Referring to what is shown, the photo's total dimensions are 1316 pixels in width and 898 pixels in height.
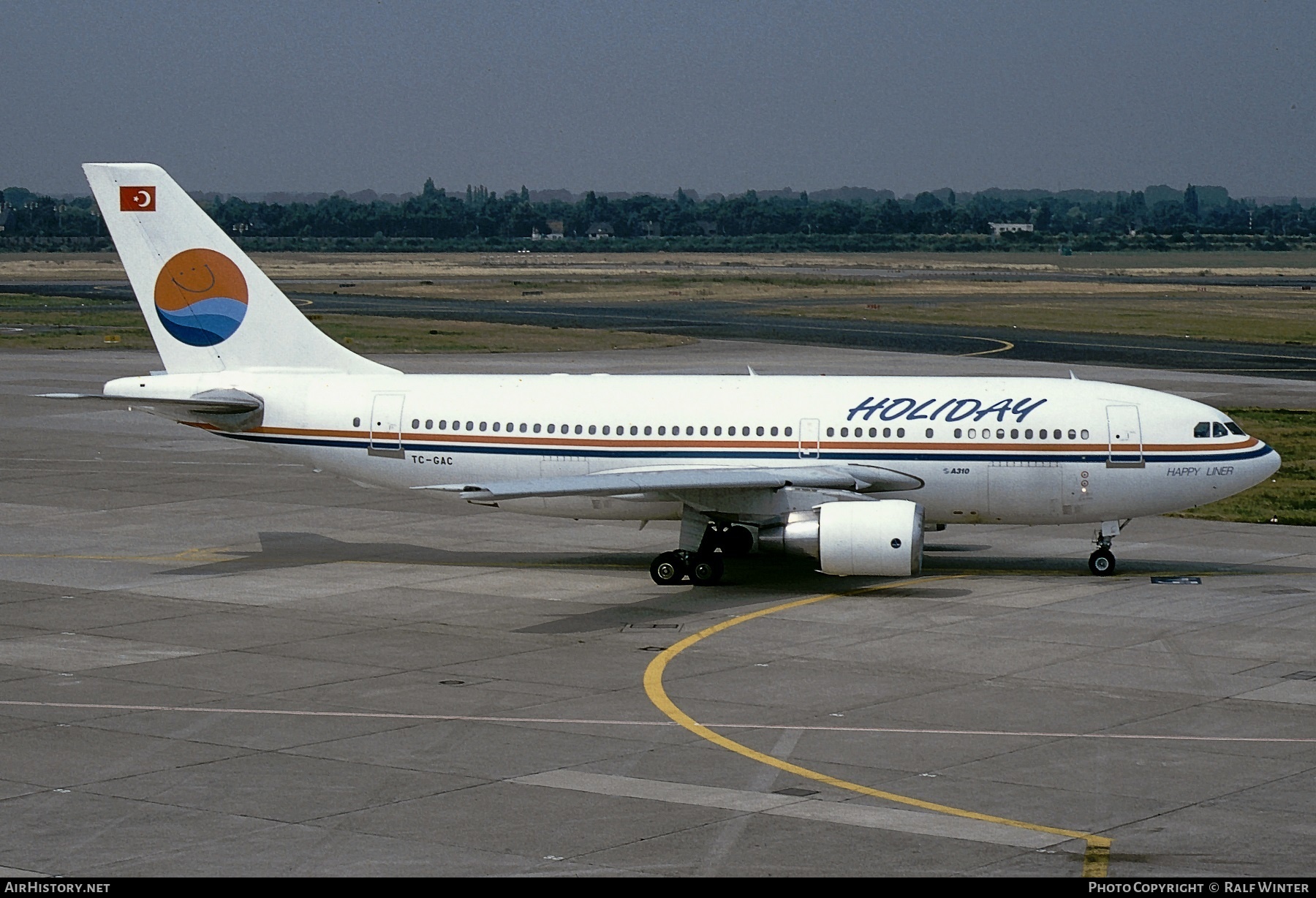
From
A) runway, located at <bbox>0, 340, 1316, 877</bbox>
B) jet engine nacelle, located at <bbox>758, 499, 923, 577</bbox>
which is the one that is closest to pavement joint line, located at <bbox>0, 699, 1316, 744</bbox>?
runway, located at <bbox>0, 340, 1316, 877</bbox>

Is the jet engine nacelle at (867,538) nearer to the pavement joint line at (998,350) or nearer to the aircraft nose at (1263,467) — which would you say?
the aircraft nose at (1263,467)

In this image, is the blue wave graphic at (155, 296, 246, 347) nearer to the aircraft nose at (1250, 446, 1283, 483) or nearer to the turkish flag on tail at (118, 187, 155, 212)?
the turkish flag on tail at (118, 187, 155, 212)

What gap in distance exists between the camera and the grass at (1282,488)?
44094 millimetres

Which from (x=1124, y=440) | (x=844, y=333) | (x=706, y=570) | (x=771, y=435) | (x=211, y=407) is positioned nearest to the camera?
(x=706, y=570)

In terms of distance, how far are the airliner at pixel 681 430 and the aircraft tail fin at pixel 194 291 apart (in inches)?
1.5

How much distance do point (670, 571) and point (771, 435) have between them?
3678 millimetres

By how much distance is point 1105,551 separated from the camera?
1427 inches

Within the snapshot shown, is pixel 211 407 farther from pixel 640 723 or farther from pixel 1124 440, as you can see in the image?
pixel 1124 440

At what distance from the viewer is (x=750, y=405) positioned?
36312mm

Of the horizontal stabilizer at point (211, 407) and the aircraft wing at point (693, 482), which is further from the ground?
the horizontal stabilizer at point (211, 407)

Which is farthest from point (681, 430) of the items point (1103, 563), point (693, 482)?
point (1103, 563)

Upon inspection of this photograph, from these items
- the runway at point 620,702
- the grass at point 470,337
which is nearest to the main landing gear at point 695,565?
the runway at point 620,702

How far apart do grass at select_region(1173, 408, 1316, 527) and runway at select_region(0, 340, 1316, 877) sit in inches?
70.1

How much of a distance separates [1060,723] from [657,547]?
17.2 m
